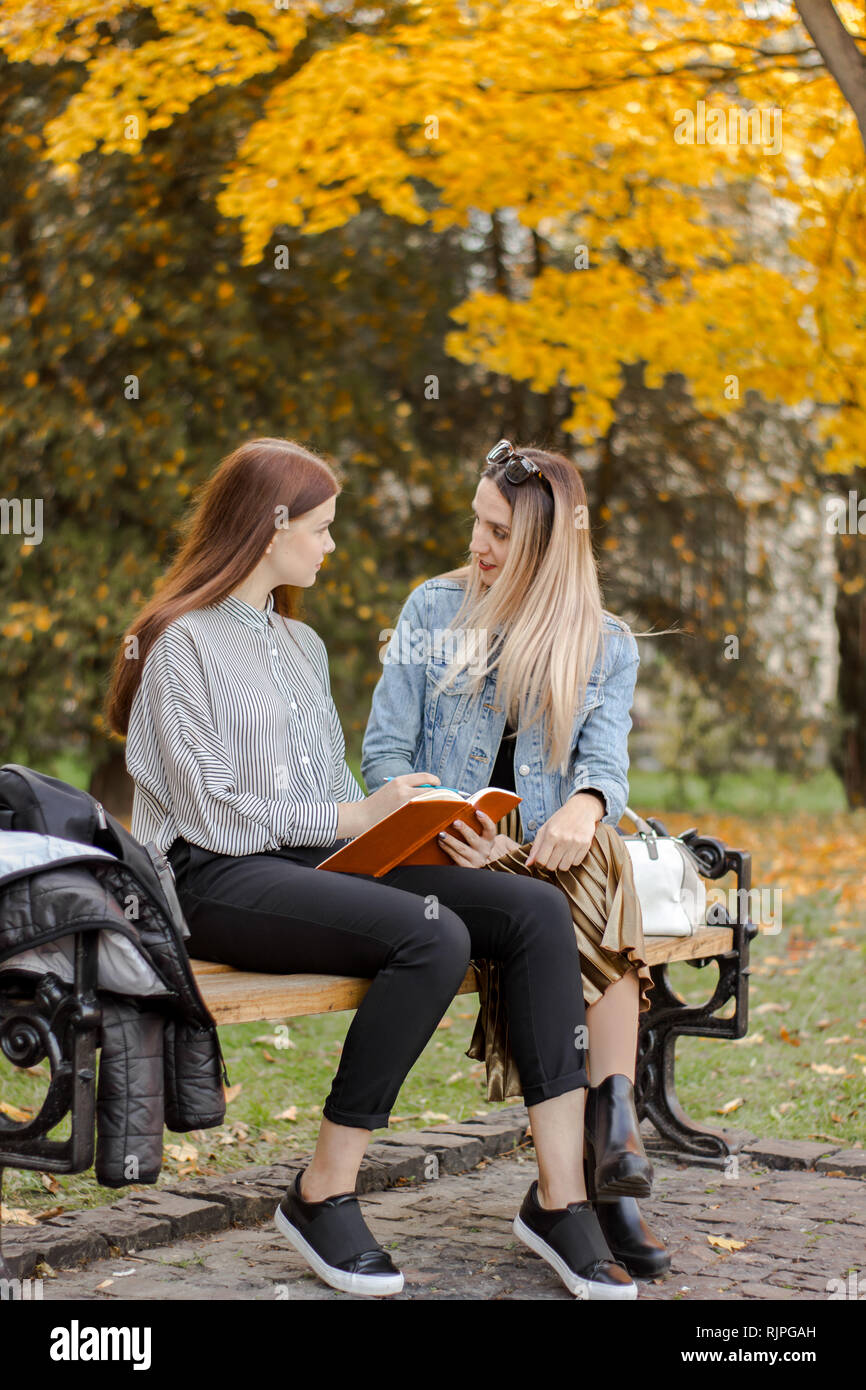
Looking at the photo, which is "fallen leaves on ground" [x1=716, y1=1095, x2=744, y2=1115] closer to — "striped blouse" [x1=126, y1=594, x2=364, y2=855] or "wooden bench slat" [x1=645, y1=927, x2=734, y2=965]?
"wooden bench slat" [x1=645, y1=927, x2=734, y2=965]

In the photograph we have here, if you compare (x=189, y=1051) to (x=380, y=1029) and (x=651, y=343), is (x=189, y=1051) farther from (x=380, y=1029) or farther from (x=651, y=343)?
(x=651, y=343)

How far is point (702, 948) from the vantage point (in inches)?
154

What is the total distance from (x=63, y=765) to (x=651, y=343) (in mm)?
7888

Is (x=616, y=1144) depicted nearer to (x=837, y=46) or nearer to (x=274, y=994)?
(x=274, y=994)

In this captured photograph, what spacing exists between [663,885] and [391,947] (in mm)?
968

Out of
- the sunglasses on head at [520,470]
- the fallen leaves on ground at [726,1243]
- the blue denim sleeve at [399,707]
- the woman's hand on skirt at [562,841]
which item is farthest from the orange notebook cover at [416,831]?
the fallen leaves on ground at [726,1243]

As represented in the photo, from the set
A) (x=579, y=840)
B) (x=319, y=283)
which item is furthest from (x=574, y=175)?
(x=579, y=840)

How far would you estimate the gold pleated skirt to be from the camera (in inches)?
124

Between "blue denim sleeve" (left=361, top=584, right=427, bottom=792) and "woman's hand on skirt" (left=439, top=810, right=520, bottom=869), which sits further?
"blue denim sleeve" (left=361, top=584, right=427, bottom=792)

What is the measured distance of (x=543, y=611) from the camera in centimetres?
354

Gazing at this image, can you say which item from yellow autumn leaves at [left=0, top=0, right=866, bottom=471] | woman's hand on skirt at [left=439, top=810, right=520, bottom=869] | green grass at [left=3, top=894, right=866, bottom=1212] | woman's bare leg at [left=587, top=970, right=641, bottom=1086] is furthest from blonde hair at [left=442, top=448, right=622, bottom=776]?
yellow autumn leaves at [left=0, top=0, right=866, bottom=471]

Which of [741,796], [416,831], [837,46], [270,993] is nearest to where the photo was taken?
[270,993]

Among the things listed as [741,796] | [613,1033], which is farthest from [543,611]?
[741,796]

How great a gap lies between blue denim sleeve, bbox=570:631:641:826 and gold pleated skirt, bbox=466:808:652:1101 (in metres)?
0.12
